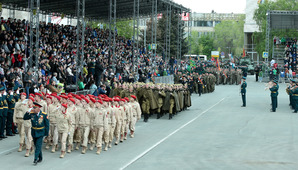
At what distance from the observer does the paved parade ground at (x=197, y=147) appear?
1242 cm

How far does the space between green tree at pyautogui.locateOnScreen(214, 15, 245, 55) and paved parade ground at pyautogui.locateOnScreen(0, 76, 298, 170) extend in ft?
309

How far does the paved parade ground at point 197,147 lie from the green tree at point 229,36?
94120 mm

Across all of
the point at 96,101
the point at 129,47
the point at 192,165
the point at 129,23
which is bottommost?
the point at 192,165

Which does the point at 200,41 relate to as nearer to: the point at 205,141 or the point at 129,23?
the point at 129,23

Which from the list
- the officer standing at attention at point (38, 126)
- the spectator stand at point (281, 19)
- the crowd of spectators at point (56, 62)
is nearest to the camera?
the officer standing at attention at point (38, 126)

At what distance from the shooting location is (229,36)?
385ft

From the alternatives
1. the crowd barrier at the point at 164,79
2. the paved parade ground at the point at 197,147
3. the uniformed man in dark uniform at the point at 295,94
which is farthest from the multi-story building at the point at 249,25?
the paved parade ground at the point at 197,147

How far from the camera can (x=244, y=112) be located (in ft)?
84.1

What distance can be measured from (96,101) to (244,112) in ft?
43.3

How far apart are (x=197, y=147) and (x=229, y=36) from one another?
105067mm

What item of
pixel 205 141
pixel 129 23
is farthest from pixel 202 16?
pixel 205 141

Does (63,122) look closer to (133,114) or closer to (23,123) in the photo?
(23,123)

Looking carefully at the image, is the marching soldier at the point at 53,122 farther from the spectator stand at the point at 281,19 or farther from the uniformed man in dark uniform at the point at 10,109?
the spectator stand at the point at 281,19

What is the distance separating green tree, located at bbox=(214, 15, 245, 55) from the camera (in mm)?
116562
